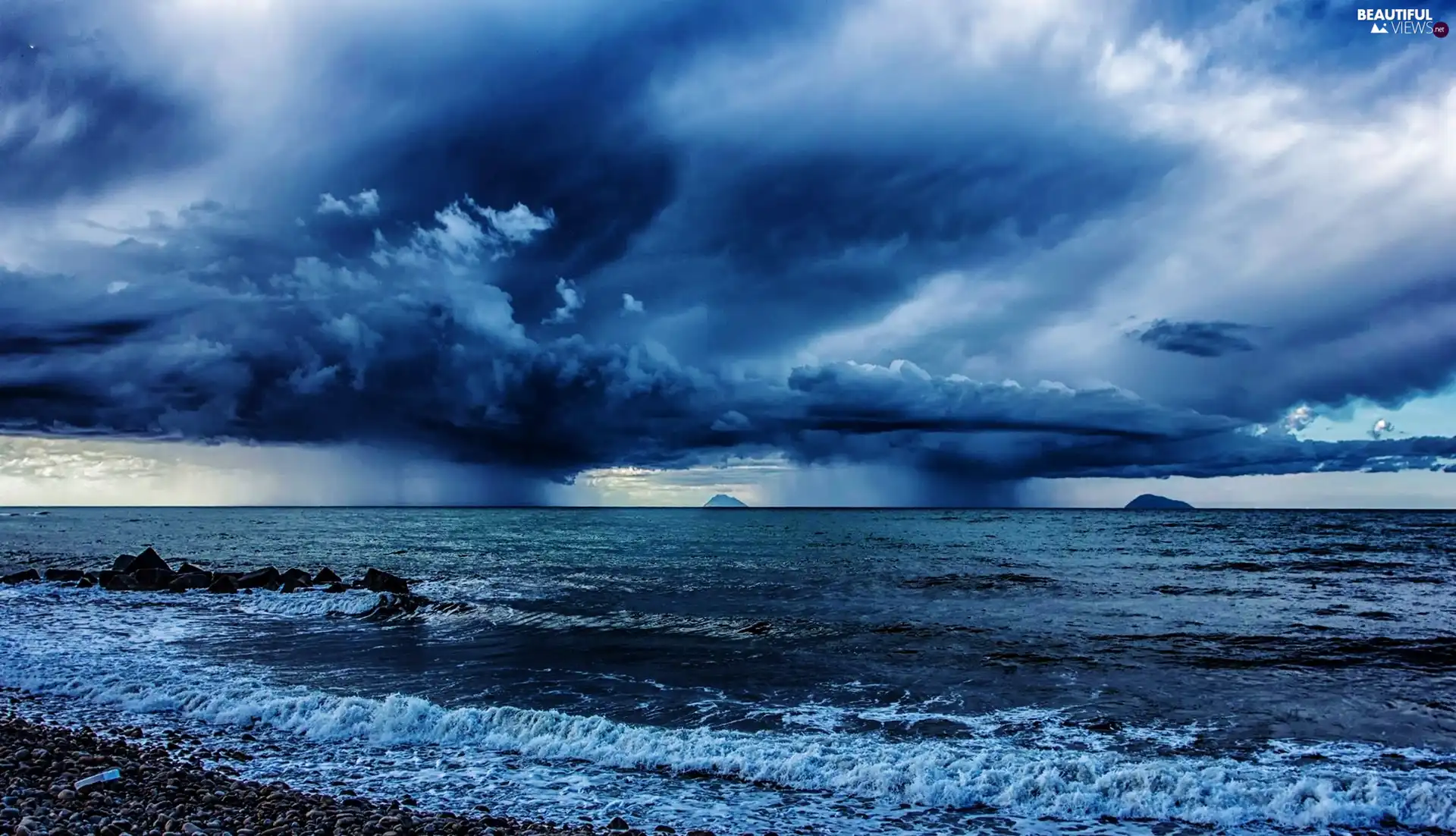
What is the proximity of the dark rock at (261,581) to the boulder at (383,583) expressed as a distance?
4829mm

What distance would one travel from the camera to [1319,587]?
40.4 metres

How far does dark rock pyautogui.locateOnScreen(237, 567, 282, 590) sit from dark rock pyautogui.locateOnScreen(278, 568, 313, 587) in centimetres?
37

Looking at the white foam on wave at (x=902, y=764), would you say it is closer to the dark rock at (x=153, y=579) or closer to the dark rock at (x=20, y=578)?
the dark rock at (x=153, y=579)

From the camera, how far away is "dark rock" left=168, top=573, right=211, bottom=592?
38750 mm

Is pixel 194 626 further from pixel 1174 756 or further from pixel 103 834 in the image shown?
pixel 1174 756

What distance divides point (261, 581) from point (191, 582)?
342 cm

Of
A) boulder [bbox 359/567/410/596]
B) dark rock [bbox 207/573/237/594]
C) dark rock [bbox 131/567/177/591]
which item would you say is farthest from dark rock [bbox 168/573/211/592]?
boulder [bbox 359/567/410/596]

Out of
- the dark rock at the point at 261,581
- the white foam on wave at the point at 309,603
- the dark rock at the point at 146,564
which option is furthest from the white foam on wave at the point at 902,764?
the dark rock at the point at 146,564

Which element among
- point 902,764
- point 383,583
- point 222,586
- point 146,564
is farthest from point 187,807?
point 146,564

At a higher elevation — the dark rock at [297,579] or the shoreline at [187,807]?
the shoreline at [187,807]

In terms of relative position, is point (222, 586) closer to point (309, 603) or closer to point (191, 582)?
point (191, 582)

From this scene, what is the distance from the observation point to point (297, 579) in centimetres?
4059

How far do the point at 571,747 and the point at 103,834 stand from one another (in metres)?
6.90

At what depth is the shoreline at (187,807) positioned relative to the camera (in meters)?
9.67
